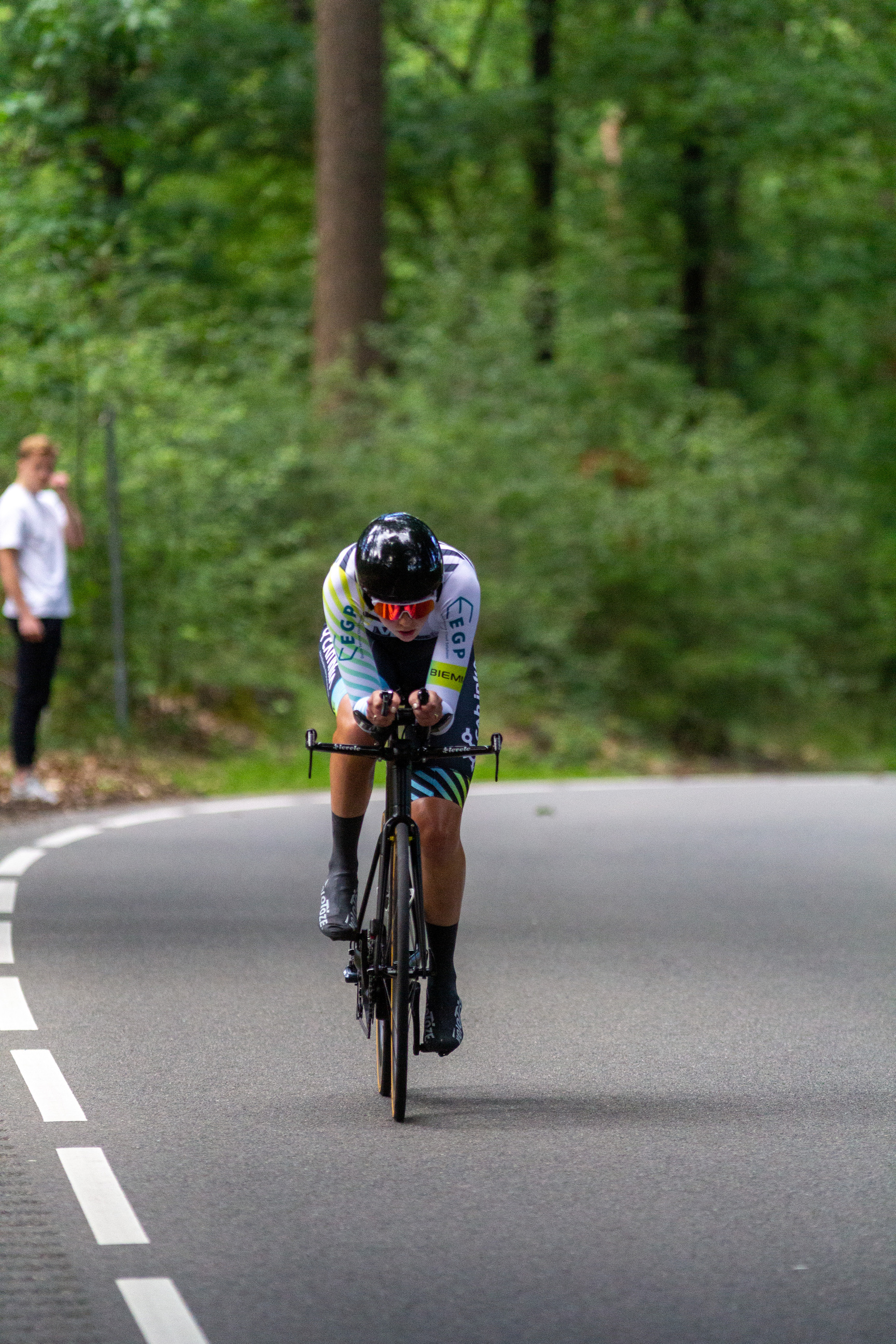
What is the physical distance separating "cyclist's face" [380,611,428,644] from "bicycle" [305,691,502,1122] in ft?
0.65

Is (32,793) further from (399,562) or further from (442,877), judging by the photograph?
(399,562)

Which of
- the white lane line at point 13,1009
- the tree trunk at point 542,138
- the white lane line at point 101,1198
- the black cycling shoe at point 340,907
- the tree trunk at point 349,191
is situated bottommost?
the white lane line at point 13,1009

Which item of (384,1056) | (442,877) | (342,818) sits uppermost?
(342,818)

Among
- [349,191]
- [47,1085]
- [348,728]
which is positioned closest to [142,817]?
[47,1085]

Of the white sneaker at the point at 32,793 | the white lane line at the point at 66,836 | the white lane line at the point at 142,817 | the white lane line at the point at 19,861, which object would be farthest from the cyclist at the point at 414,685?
the white sneaker at the point at 32,793

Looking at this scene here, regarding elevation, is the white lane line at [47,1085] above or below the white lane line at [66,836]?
above

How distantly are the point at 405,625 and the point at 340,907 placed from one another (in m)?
0.93

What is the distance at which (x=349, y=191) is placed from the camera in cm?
2247

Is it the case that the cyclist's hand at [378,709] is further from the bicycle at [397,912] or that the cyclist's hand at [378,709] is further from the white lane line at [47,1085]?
the white lane line at [47,1085]

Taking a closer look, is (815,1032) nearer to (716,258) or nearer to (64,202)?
(64,202)

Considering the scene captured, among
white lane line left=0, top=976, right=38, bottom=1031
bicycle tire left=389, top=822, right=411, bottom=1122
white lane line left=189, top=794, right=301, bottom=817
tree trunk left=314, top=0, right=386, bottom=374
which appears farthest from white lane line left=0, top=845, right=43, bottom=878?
tree trunk left=314, top=0, right=386, bottom=374

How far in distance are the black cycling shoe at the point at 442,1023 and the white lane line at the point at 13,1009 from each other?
1.53 m

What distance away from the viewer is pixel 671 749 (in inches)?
773

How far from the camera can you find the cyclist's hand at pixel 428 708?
5734mm
